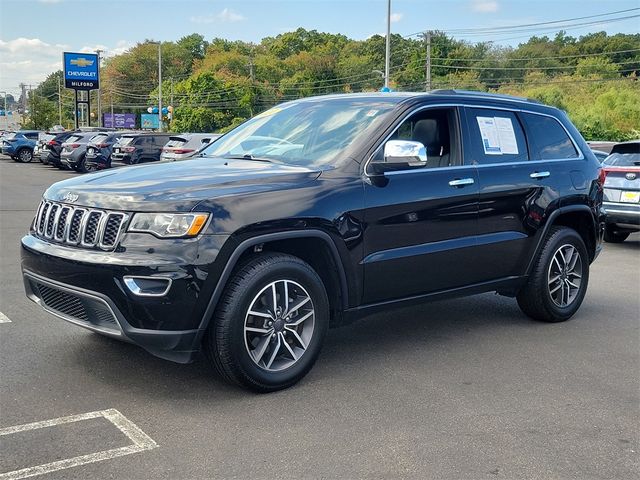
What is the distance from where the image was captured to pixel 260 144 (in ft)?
17.5

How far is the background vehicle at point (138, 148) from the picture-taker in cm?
2408

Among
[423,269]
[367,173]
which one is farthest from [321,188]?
[423,269]

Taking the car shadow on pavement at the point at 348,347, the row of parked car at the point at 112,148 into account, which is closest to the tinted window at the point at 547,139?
the car shadow on pavement at the point at 348,347

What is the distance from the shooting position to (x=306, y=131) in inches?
205

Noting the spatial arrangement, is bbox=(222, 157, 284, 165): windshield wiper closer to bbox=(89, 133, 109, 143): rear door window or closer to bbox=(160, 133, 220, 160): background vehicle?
bbox=(160, 133, 220, 160): background vehicle

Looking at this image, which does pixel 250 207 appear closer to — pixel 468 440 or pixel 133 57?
pixel 468 440

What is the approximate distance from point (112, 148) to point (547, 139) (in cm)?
2216

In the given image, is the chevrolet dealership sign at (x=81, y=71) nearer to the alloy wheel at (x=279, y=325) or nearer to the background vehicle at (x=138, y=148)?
the background vehicle at (x=138, y=148)

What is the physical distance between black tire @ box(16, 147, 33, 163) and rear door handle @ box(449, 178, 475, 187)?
37388 mm

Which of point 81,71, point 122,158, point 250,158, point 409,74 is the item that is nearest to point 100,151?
point 122,158

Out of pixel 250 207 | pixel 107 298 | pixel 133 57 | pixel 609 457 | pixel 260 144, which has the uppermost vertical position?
pixel 133 57

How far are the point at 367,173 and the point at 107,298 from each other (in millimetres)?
1853

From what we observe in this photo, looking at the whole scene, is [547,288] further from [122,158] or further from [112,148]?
[112,148]

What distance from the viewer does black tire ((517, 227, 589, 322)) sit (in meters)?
5.95
